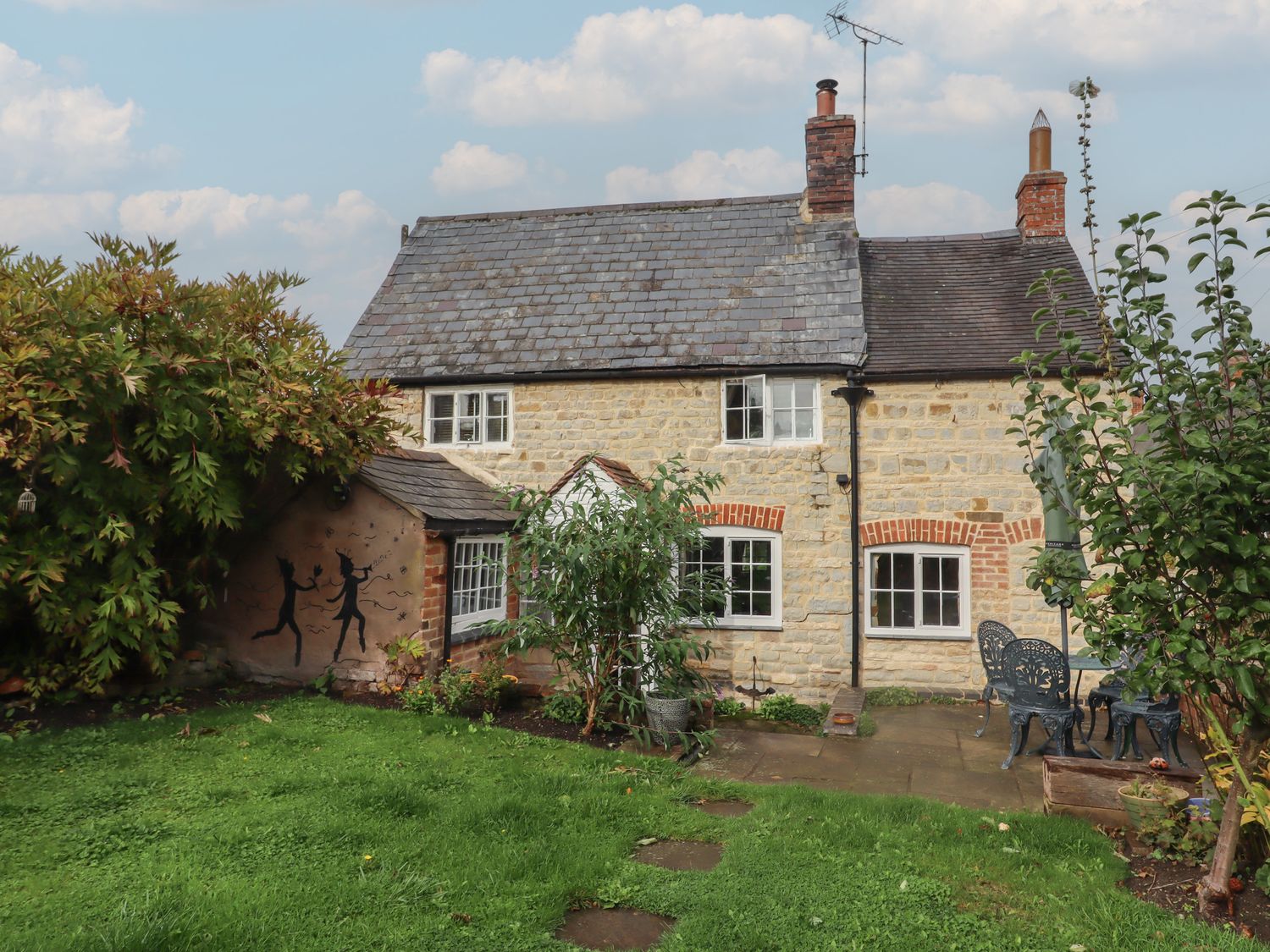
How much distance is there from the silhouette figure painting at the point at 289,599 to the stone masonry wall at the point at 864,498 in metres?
4.67

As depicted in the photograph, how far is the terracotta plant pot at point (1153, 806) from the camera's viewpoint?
5082 millimetres

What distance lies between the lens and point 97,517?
24.0 ft

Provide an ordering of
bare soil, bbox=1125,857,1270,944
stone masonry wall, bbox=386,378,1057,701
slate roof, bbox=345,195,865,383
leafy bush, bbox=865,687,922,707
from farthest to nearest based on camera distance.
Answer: slate roof, bbox=345,195,865,383
stone masonry wall, bbox=386,378,1057,701
leafy bush, bbox=865,687,922,707
bare soil, bbox=1125,857,1270,944

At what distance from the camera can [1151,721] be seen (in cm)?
682

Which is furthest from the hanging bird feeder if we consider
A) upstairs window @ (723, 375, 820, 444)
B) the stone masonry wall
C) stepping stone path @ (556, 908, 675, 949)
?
stepping stone path @ (556, 908, 675, 949)

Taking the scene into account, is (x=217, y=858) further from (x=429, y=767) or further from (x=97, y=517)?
(x=97, y=517)

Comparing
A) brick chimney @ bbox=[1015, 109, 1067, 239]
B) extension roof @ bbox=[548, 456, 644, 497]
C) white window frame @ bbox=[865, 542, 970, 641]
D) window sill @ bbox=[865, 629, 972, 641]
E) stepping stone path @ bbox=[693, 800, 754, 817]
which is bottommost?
stepping stone path @ bbox=[693, 800, 754, 817]

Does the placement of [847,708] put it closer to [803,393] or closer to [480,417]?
[803,393]

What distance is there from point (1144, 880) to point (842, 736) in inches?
163

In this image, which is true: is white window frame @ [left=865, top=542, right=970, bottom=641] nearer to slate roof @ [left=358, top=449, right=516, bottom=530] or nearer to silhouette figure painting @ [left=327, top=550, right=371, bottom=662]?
slate roof @ [left=358, top=449, right=516, bottom=530]

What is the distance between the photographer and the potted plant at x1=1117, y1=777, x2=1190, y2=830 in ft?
16.7

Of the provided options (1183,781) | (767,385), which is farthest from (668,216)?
(1183,781)

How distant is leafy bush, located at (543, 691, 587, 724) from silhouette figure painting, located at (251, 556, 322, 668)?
10.2 feet

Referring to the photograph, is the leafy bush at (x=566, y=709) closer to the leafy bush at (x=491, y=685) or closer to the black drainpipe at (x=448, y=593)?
the leafy bush at (x=491, y=685)
